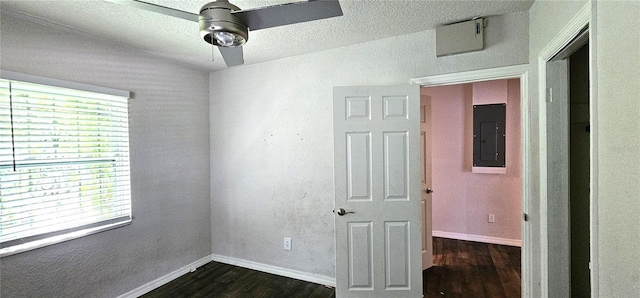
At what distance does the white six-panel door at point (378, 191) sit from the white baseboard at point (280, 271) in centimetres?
40

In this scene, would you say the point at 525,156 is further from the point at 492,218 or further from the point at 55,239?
the point at 55,239

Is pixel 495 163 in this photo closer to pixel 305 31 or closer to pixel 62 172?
pixel 305 31

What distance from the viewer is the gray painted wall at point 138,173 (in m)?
1.92

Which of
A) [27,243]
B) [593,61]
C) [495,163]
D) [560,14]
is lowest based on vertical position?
[27,243]

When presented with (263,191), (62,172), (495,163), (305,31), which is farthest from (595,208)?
(62,172)

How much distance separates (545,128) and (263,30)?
6.91 feet

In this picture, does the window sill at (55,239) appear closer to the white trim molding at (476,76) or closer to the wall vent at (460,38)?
the white trim molding at (476,76)

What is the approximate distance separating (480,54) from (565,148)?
2.85 ft

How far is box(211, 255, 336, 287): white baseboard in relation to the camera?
271cm

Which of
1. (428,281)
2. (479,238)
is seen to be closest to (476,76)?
(428,281)

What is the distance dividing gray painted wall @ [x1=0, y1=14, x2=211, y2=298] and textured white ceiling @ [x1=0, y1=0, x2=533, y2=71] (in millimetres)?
172

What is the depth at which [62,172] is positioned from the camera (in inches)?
81.7

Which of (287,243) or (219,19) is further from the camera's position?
(287,243)

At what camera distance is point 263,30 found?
7.14 feet
